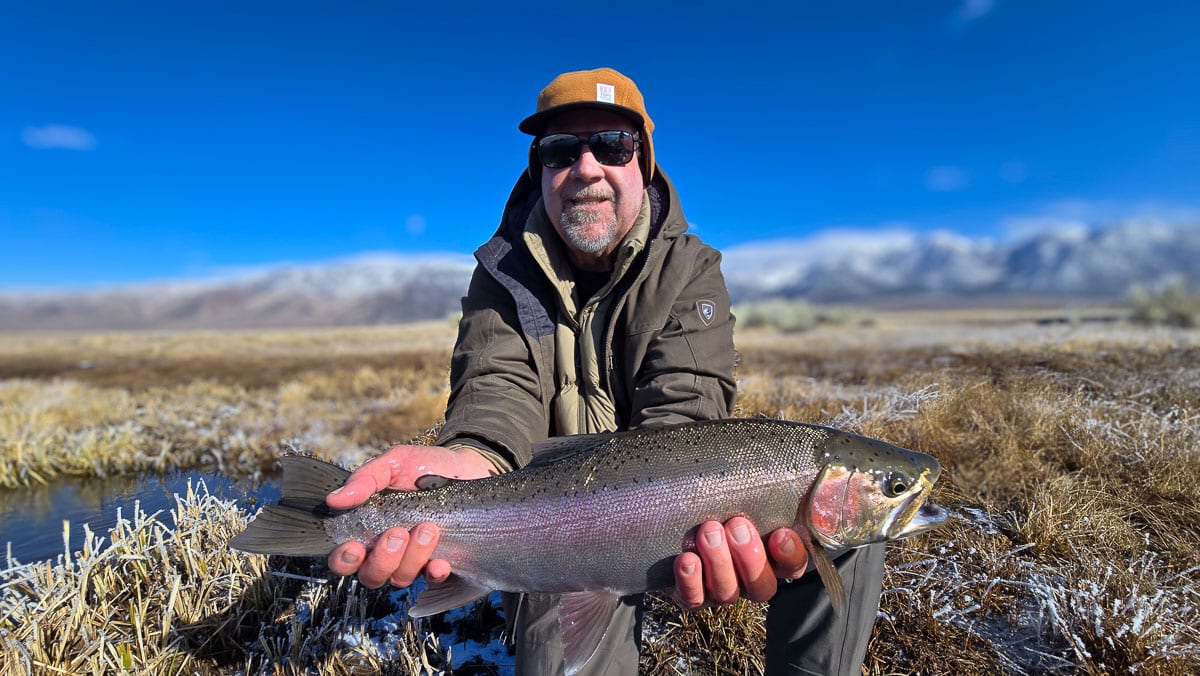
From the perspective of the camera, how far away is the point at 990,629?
2963 mm

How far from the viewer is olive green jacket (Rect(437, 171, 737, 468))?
3.17 metres

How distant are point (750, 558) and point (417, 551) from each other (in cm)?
127

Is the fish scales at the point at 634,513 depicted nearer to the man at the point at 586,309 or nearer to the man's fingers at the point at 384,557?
the man's fingers at the point at 384,557

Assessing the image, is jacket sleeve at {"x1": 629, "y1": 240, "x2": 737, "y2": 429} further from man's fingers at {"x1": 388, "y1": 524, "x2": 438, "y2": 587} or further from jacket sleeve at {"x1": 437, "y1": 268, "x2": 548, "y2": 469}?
man's fingers at {"x1": 388, "y1": 524, "x2": 438, "y2": 587}

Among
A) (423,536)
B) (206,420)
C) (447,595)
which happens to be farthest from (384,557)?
(206,420)

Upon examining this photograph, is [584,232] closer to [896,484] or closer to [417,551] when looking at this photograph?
[417,551]

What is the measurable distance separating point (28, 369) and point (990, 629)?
28.2 metres

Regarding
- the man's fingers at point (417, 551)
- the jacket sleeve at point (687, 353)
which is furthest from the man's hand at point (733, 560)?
the man's fingers at point (417, 551)

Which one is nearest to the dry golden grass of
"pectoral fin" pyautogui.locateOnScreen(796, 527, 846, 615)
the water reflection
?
the water reflection

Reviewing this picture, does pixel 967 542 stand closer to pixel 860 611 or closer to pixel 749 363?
pixel 860 611

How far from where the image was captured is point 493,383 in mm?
3365

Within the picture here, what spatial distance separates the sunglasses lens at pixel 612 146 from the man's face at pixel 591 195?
0.04 m

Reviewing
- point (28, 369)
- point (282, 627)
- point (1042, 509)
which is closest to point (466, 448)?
point (282, 627)

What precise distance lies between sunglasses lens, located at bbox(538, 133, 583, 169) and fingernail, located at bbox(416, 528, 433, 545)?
2.12 m
